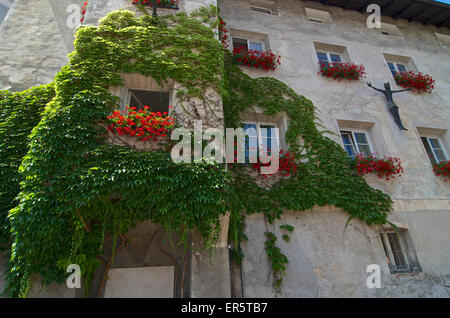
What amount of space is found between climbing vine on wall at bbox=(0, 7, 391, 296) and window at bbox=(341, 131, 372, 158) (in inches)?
31.0

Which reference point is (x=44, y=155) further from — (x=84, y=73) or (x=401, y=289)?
(x=401, y=289)

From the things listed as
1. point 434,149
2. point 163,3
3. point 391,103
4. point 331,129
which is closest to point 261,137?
point 331,129

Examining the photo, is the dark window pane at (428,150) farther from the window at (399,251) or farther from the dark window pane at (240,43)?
the dark window pane at (240,43)

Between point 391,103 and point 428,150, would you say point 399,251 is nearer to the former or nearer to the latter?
point 428,150

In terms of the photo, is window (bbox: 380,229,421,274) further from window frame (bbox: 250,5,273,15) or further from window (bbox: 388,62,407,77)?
window frame (bbox: 250,5,273,15)

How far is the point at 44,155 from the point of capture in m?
3.34

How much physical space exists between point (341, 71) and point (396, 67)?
312 cm

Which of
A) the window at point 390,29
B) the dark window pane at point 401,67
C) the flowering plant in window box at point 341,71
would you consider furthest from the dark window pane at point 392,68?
the flowering plant in window box at point 341,71

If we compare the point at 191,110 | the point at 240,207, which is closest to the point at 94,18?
the point at 191,110

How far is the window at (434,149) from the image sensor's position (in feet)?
22.1

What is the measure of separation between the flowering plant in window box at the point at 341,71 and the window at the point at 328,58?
17.4 inches

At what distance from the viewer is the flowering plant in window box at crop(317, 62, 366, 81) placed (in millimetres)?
6973

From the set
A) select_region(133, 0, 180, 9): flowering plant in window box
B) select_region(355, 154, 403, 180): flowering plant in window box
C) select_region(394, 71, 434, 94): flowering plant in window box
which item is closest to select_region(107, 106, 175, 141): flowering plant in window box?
select_region(133, 0, 180, 9): flowering plant in window box

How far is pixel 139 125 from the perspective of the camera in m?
3.83
